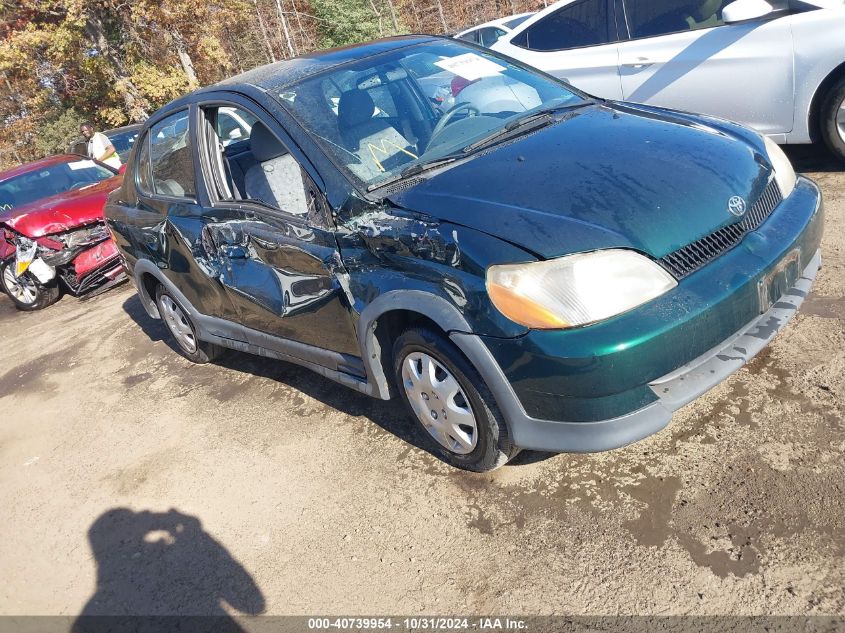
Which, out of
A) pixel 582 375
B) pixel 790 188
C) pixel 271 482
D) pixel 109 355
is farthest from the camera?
pixel 109 355

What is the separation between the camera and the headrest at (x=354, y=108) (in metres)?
3.12

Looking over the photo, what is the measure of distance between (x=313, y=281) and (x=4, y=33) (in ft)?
85.4

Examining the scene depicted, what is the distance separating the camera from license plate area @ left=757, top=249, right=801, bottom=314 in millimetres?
2490

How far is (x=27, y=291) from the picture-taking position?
7.95 m

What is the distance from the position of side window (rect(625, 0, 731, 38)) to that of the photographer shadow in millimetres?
4979

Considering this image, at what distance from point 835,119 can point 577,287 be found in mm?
3710

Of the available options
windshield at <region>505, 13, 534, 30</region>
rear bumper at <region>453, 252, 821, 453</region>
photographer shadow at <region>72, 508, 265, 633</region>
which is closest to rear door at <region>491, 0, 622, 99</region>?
rear bumper at <region>453, 252, 821, 453</region>

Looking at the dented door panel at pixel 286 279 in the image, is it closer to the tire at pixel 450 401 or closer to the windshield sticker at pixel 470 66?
the tire at pixel 450 401

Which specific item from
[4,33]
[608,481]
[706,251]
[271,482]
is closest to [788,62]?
[706,251]

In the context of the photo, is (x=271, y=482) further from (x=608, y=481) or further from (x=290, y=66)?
(x=290, y=66)

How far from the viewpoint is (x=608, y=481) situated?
270 centimetres

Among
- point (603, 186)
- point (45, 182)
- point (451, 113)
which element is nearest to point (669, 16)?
point (451, 113)

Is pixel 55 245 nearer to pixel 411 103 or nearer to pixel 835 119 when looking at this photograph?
pixel 411 103

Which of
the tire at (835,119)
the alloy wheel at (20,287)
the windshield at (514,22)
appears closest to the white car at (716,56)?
the tire at (835,119)
